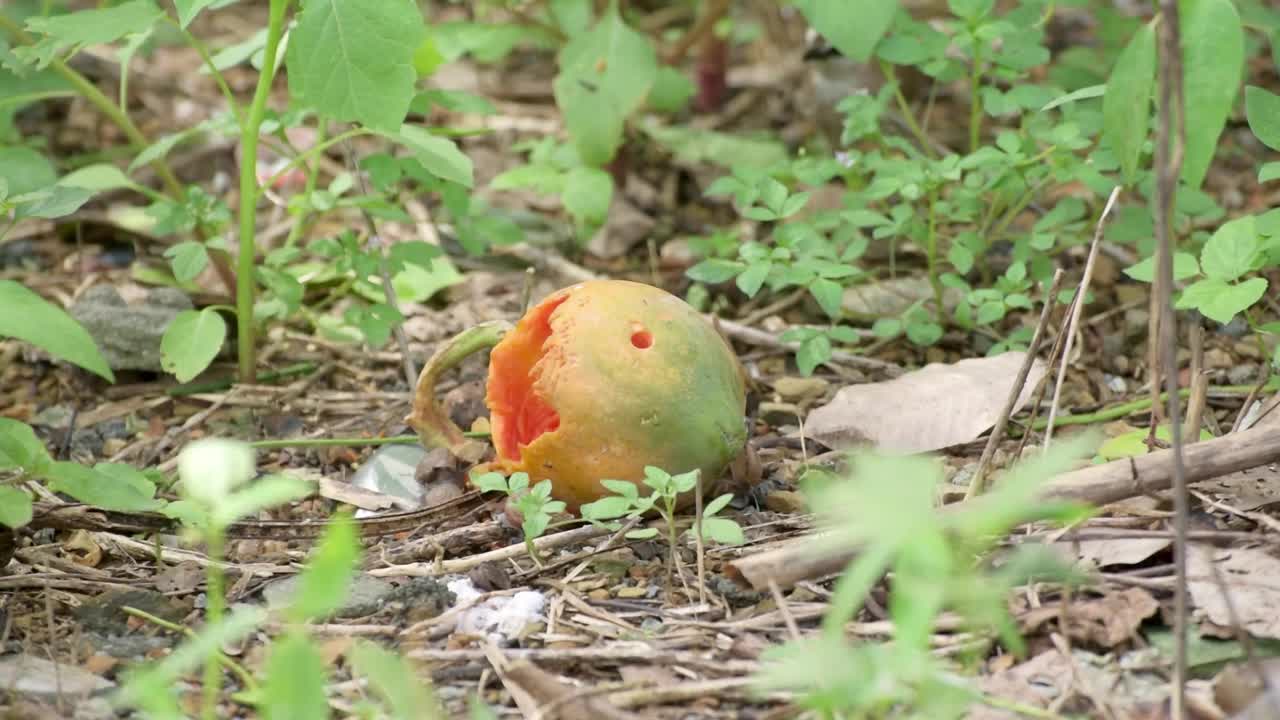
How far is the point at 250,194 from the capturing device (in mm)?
2799

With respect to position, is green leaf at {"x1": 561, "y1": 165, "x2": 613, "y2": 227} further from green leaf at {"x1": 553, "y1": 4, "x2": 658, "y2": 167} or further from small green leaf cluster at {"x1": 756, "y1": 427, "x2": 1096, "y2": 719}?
small green leaf cluster at {"x1": 756, "y1": 427, "x2": 1096, "y2": 719}

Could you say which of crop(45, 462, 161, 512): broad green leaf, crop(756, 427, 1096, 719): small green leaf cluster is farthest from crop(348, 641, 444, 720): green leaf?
crop(45, 462, 161, 512): broad green leaf

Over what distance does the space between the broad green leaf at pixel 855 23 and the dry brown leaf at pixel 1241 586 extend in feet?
4.22

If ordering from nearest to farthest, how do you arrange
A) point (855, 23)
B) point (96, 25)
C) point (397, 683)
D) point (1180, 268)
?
Answer: point (397, 683), point (1180, 268), point (96, 25), point (855, 23)

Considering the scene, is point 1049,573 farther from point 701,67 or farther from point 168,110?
point 168,110

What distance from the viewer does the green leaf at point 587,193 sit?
3.32 meters

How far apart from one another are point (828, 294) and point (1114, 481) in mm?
821

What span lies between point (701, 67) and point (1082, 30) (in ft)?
4.40

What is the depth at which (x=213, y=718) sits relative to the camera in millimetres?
1757

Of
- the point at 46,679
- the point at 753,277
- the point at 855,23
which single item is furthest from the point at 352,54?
the point at 46,679

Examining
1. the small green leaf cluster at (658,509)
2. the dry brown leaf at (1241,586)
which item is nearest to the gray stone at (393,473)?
the small green leaf cluster at (658,509)

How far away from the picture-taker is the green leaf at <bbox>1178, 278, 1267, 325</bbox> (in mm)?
2273

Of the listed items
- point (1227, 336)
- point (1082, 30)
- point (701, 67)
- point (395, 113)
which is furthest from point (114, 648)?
point (1082, 30)

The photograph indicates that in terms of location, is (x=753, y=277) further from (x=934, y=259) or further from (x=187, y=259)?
(x=187, y=259)
